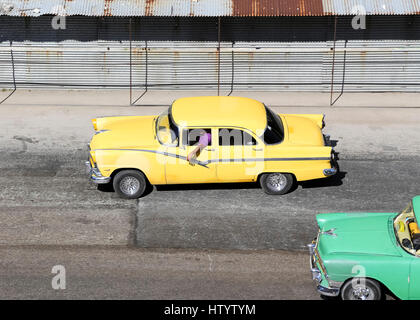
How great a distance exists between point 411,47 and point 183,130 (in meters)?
9.16

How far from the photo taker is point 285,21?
57.0 feet

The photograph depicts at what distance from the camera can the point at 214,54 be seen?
17578 millimetres

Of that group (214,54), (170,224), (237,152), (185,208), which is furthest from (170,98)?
(170,224)

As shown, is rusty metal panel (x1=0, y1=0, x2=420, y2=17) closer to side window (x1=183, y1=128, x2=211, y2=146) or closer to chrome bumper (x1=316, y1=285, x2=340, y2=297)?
side window (x1=183, y1=128, x2=211, y2=146)

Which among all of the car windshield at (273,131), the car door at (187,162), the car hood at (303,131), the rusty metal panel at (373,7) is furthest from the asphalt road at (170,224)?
the rusty metal panel at (373,7)

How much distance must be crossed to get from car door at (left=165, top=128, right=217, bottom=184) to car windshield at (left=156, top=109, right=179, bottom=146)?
0.44 feet

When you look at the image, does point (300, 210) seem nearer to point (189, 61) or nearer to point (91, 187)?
point (91, 187)

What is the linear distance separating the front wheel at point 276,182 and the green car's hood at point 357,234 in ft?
8.11

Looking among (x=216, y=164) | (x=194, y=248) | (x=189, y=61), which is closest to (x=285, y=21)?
(x=189, y=61)

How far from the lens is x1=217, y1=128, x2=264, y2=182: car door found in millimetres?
11070

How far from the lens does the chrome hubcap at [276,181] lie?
1141 cm

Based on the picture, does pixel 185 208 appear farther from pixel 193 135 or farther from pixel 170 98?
pixel 170 98

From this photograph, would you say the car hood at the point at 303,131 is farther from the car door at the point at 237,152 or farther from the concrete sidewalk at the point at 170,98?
the concrete sidewalk at the point at 170,98
